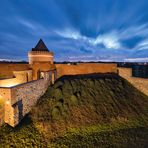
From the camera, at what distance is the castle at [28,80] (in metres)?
10.3

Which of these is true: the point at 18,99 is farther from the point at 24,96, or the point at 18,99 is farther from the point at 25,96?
the point at 25,96

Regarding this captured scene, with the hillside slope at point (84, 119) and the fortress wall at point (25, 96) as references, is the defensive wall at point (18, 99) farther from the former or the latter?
the hillside slope at point (84, 119)

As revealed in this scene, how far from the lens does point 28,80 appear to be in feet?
59.3

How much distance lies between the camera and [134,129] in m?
11.9

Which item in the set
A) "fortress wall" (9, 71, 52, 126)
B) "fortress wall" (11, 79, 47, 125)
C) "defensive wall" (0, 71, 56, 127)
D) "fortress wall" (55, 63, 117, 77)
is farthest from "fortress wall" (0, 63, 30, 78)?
"defensive wall" (0, 71, 56, 127)

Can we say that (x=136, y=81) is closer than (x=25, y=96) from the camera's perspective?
No

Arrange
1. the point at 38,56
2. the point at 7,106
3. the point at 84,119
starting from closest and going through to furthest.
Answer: the point at 7,106 < the point at 84,119 < the point at 38,56

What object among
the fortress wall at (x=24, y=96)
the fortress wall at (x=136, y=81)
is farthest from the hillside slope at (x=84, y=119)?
the fortress wall at (x=136, y=81)

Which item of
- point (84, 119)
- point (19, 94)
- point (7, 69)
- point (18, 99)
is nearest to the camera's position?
point (18, 99)

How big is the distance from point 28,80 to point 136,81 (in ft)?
46.4

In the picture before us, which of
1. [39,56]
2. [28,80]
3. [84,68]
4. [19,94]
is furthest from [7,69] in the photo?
[84,68]

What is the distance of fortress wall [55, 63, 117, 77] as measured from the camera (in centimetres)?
2262

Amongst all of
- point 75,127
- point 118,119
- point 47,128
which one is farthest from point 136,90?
point 47,128

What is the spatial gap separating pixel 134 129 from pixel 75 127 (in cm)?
485
